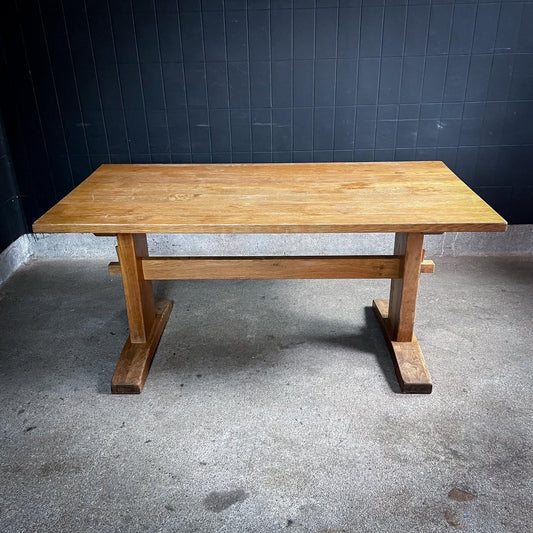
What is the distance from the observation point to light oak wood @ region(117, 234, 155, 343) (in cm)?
218

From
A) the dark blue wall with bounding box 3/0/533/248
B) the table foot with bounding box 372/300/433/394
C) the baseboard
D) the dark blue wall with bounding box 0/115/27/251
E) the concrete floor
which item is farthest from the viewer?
the baseboard

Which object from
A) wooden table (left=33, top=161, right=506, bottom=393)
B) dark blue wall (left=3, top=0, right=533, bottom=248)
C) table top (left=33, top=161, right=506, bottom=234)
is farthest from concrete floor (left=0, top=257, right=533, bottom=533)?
dark blue wall (left=3, top=0, right=533, bottom=248)

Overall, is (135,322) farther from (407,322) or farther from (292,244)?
(292,244)

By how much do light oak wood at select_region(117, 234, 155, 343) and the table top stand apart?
203mm

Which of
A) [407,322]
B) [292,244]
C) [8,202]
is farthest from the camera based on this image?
[292,244]

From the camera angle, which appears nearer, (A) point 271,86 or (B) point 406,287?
(B) point 406,287

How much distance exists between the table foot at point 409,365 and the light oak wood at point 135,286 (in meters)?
1.20

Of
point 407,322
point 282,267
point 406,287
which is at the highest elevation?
point 282,267

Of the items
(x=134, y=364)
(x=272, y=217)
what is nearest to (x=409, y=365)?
(x=272, y=217)

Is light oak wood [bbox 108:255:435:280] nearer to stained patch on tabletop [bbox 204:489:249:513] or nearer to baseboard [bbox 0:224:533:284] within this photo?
stained patch on tabletop [bbox 204:489:249:513]

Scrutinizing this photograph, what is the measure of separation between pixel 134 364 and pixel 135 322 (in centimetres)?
21

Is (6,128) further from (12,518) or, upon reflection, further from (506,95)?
(506,95)

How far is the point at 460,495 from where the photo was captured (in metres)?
1.65

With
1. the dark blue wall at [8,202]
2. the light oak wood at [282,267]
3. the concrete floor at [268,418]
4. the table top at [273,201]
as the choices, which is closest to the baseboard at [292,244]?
the dark blue wall at [8,202]
